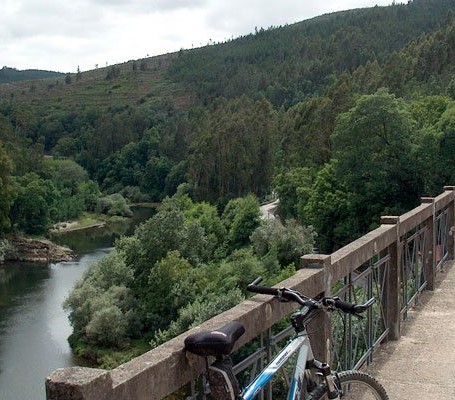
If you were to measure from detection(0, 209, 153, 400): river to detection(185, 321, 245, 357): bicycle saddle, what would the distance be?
25.2 metres

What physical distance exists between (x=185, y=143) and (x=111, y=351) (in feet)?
293

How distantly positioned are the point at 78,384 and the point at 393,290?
16.9 feet

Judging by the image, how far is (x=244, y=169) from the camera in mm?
83438

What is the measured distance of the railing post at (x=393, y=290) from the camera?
6855mm

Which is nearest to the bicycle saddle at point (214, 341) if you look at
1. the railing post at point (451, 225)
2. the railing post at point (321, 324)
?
the railing post at point (321, 324)

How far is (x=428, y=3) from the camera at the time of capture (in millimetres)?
186875

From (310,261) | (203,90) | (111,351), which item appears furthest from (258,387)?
(203,90)

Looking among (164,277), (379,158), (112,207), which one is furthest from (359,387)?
(112,207)

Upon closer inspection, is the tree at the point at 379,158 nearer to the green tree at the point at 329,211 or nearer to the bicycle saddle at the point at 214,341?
the green tree at the point at 329,211

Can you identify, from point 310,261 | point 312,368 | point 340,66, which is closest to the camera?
point 312,368

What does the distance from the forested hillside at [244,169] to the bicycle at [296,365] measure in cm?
2556

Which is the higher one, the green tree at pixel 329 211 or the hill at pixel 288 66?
the hill at pixel 288 66

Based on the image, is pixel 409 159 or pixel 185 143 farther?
pixel 185 143

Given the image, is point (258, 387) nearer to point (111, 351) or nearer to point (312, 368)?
point (312, 368)
